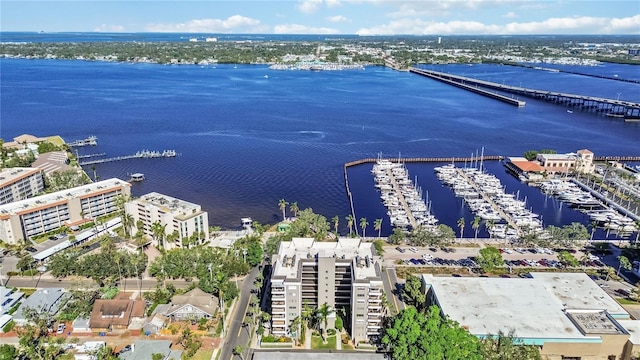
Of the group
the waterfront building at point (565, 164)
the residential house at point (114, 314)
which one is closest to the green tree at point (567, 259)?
the waterfront building at point (565, 164)

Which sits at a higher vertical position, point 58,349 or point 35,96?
point 35,96

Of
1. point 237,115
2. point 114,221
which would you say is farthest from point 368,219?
point 237,115

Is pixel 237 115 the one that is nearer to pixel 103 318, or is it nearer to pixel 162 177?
pixel 162 177

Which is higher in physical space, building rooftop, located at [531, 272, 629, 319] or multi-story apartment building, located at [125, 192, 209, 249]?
multi-story apartment building, located at [125, 192, 209, 249]

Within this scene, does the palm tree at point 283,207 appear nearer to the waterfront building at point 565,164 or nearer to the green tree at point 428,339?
the green tree at point 428,339

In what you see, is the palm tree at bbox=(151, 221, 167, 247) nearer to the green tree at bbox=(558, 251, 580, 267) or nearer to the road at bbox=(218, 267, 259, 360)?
the road at bbox=(218, 267, 259, 360)

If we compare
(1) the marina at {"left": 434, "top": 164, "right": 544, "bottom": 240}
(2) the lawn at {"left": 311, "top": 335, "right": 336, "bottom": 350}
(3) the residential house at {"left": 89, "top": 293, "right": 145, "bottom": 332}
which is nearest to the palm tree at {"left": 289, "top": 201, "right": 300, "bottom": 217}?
(2) the lawn at {"left": 311, "top": 335, "right": 336, "bottom": 350}

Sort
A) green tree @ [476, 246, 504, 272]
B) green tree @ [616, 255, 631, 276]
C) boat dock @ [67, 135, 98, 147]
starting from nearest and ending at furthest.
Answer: green tree @ [476, 246, 504, 272]
green tree @ [616, 255, 631, 276]
boat dock @ [67, 135, 98, 147]
